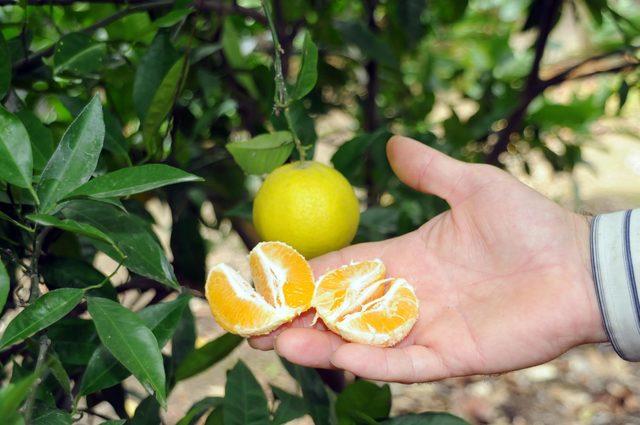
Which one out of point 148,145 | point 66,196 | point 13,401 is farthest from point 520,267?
point 13,401

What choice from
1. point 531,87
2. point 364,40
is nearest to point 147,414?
point 364,40

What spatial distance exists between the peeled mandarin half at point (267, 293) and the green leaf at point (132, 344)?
1.27ft

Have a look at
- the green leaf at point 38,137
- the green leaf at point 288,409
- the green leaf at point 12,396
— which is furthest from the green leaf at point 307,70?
the green leaf at point 12,396

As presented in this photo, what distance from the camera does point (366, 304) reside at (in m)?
1.28

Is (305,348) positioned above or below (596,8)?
below

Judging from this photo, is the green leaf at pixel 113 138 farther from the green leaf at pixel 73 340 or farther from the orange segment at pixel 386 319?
the orange segment at pixel 386 319

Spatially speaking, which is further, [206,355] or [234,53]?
[234,53]

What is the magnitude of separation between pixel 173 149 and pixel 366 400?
1.78 feet

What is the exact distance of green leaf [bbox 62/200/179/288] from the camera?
2.80 ft

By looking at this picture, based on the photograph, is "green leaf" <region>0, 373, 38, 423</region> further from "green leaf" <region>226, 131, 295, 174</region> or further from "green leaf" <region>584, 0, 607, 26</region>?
"green leaf" <region>584, 0, 607, 26</region>

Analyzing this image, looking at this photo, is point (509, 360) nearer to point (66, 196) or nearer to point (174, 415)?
point (66, 196)

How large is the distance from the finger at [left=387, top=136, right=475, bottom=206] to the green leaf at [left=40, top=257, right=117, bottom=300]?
1.68 ft

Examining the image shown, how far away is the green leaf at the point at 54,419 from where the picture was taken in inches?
29.3

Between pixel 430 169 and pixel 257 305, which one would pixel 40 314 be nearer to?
pixel 257 305
